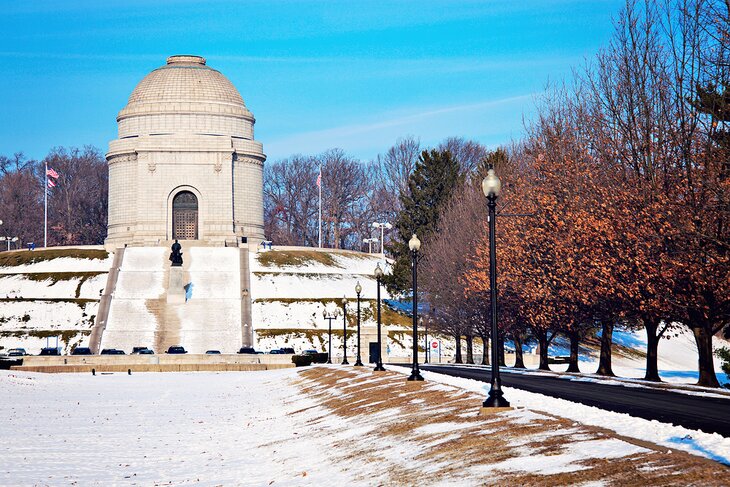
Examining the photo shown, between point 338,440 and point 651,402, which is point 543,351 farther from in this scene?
point 338,440

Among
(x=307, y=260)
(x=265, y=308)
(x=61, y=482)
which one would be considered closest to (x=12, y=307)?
(x=265, y=308)

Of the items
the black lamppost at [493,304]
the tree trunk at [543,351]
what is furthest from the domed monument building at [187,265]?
the black lamppost at [493,304]

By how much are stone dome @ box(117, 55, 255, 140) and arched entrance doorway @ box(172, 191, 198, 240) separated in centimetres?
761

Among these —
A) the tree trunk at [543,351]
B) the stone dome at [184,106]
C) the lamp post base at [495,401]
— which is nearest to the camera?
the lamp post base at [495,401]

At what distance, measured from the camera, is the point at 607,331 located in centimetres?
4731

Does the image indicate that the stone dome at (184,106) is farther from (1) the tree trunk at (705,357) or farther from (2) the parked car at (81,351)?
(1) the tree trunk at (705,357)

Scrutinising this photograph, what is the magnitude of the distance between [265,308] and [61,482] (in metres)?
71.7

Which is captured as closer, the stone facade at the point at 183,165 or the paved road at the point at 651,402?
the paved road at the point at 651,402

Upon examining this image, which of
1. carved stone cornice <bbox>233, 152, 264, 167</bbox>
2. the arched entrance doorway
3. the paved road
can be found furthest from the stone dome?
the paved road

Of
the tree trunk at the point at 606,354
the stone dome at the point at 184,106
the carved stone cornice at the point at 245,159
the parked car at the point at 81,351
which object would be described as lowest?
the parked car at the point at 81,351

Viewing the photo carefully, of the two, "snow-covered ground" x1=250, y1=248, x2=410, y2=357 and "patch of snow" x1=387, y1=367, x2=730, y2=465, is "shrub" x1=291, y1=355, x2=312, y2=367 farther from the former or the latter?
"patch of snow" x1=387, y1=367, x2=730, y2=465

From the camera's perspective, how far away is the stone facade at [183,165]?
121m

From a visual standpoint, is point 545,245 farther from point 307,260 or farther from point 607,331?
point 307,260

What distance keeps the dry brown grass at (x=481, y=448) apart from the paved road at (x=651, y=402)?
7.45 ft
